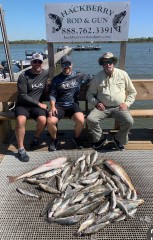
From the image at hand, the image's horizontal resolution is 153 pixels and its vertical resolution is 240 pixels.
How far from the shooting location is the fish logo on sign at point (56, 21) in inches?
178

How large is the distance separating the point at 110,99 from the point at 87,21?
1.45 metres

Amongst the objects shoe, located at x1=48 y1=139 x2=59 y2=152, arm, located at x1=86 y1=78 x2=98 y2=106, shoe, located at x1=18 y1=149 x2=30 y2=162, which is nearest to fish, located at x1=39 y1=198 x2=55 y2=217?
shoe, located at x1=18 y1=149 x2=30 y2=162

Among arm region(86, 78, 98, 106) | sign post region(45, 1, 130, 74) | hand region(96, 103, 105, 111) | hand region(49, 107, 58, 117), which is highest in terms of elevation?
sign post region(45, 1, 130, 74)

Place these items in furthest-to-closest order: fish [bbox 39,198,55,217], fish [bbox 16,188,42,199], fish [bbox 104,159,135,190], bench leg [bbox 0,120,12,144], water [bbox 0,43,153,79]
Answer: water [bbox 0,43,153,79], bench leg [bbox 0,120,12,144], fish [bbox 104,159,135,190], fish [bbox 16,188,42,199], fish [bbox 39,198,55,217]

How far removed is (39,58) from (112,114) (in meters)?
1.47

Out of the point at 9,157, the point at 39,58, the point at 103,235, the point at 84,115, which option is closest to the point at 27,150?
the point at 9,157

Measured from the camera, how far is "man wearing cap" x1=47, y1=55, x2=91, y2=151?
13.9 ft

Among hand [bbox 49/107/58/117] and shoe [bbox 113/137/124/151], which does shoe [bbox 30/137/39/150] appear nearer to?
hand [bbox 49/107/58/117]

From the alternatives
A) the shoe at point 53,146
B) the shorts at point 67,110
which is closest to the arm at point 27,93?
the shorts at point 67,110

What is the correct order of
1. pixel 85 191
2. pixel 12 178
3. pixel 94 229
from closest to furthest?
pixel 94 229 < pixel 85 191 < pixel 12 178

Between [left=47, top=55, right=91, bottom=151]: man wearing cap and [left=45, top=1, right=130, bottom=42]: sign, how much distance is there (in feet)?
2.19

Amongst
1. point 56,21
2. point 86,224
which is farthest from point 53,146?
point 56,21

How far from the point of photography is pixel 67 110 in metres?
4.41

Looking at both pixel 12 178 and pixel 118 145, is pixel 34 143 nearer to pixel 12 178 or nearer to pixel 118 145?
pixel 12 178
